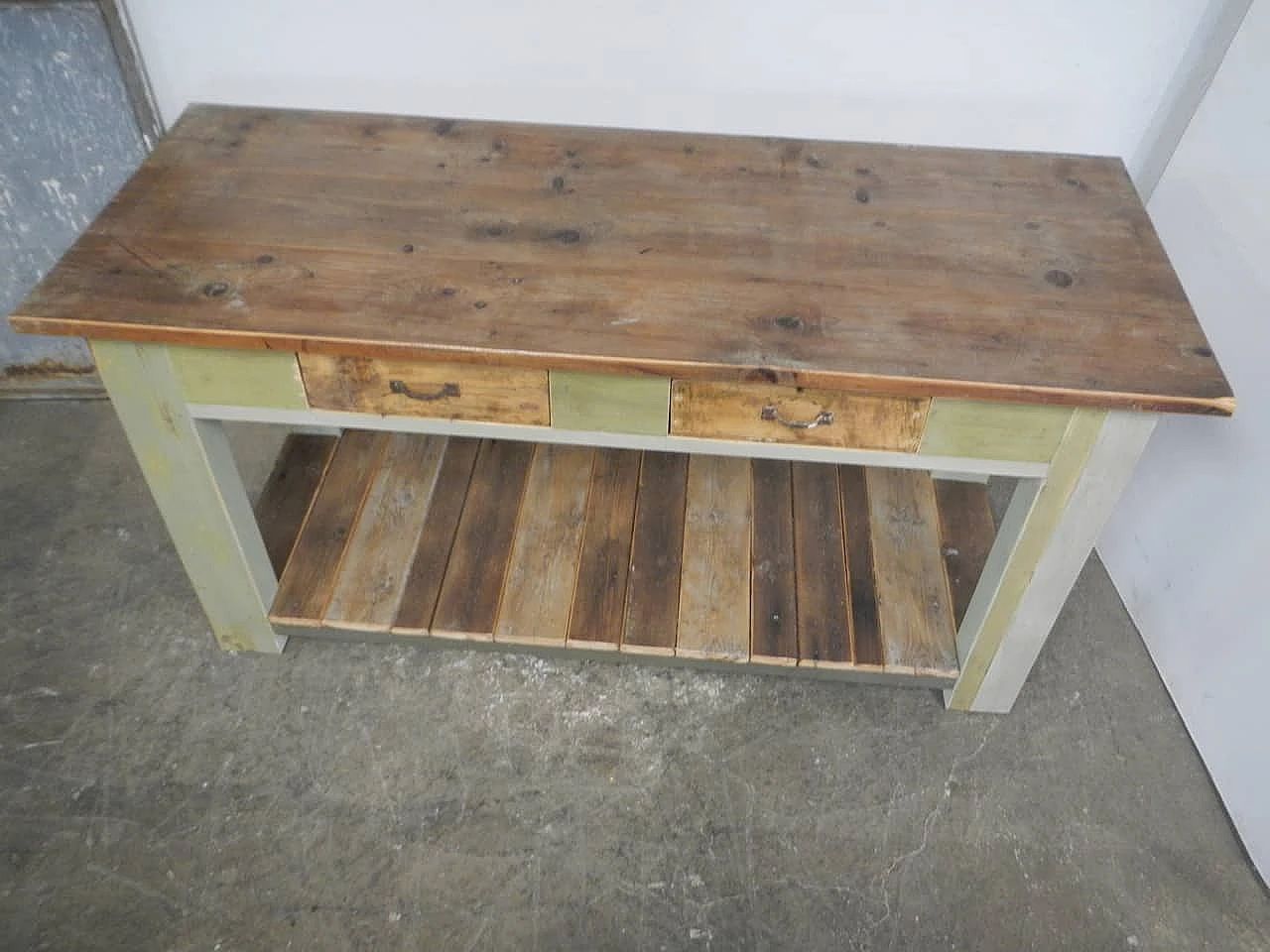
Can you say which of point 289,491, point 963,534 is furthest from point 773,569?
point 289,491

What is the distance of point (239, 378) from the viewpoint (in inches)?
55.2

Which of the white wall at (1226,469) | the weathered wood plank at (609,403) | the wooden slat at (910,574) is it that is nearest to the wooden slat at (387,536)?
the weathered wood plank at (609,403)

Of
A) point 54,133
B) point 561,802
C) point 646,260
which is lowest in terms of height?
point 561,802

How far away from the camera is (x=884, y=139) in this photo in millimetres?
1873

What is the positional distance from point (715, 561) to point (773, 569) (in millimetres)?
111

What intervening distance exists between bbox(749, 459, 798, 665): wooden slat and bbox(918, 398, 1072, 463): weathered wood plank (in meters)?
0.53

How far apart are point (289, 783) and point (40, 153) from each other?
1327mm

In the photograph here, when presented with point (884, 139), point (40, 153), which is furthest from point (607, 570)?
point (40, 153)

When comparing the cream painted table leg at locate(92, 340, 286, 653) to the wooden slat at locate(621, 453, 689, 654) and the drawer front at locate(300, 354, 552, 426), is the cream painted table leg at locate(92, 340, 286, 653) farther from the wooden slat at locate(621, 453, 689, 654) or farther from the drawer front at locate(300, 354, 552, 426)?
the wooden slat at locate(621, 453, 689, 654)

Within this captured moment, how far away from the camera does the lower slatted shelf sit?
179 centimetres

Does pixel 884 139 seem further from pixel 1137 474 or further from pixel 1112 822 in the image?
pixel 1112 822

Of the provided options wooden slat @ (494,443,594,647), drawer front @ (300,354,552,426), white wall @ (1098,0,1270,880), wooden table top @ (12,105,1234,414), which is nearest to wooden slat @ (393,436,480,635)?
wooden slat @ (494,443,594,647)

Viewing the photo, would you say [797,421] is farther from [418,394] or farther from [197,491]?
[197,491]

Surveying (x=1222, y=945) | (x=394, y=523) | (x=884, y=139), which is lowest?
(x=1222, y=945)
